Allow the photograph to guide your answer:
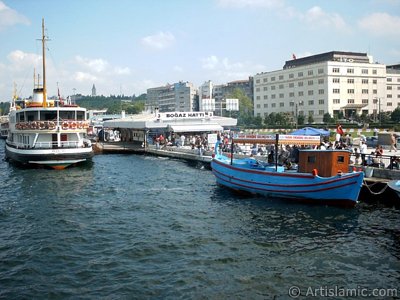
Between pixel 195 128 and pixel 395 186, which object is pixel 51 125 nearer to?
pixel 195 128

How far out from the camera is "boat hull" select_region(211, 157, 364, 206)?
2267cm

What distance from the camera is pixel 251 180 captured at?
27.2 metres

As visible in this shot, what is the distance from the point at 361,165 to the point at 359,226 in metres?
8.34

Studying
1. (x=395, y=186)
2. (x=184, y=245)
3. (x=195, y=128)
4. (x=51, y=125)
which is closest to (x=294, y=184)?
(x=395, y=186)

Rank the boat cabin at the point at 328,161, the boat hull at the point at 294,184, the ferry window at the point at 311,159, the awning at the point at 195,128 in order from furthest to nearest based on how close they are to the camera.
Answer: the awning at the point at 195,128
the ferry window at the point at 311,159
the boat cabin at the point at 328,161
the boat hull at the point at 294,184

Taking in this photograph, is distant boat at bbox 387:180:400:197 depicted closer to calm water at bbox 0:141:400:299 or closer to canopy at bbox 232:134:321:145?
calm water at bbox 0:141:400:299

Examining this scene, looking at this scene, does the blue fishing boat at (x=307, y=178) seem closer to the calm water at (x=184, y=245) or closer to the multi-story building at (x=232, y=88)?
the calm water at (x=184, y=245)

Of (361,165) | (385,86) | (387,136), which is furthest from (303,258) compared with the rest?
(385,86)

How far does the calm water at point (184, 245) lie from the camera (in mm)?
13609

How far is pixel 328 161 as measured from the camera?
2353 centimetres

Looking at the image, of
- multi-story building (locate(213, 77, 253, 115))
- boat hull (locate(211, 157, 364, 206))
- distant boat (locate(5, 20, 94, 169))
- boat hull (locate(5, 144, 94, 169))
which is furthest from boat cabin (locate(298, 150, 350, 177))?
multi-story building (locate(213, 77, 253, 115))

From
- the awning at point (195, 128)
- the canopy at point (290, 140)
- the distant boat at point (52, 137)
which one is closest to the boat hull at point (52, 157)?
the distant boat at point (52, 137)

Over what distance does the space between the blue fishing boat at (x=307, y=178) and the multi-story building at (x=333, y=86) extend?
243 feet

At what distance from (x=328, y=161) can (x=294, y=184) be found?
7.89 ft
